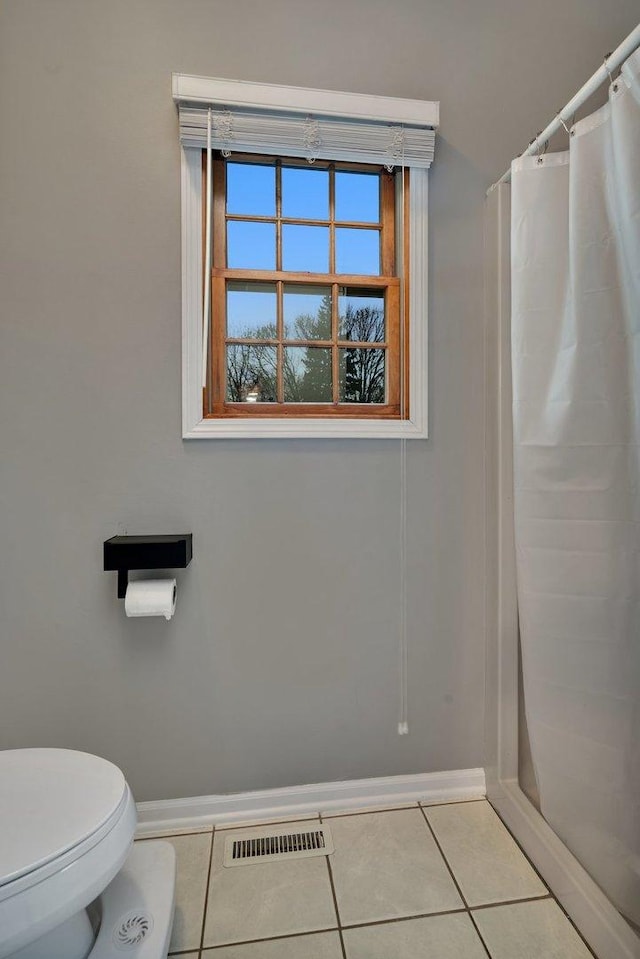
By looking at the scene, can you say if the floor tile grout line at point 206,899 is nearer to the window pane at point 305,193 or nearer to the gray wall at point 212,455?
the gray wall at point 212,455

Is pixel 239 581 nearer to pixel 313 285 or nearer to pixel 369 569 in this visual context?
pixel 369 569

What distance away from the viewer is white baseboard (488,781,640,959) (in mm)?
1051

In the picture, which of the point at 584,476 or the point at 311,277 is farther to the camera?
the point at 311,277

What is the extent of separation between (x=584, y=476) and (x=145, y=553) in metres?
1.13

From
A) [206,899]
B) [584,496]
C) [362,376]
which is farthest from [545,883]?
[362,376]

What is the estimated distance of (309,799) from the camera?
5.08 feet

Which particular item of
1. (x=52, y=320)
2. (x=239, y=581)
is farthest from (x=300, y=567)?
(x=52, y=320)

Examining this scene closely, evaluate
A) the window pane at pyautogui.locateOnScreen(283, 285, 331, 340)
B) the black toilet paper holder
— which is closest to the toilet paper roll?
the black toilet paper holder

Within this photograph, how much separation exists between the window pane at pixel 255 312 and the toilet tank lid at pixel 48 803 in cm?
121

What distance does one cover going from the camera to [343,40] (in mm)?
1489

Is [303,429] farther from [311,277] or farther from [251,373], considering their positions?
[311,277]

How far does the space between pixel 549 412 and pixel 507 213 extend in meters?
0.71

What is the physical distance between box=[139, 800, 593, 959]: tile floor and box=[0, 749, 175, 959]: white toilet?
125 millimetres

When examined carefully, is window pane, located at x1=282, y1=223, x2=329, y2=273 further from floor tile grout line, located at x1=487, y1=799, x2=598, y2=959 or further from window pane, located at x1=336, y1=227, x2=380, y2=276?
floor tile grout line, located at x1=487, y1=799, x2=598, y2=959
